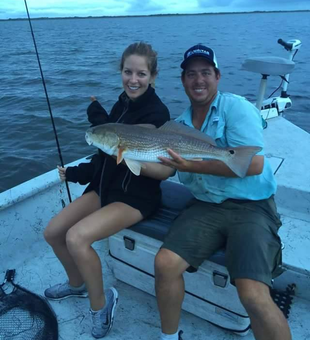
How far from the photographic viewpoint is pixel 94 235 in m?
2.45

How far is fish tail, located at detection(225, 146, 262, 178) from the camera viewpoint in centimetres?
221

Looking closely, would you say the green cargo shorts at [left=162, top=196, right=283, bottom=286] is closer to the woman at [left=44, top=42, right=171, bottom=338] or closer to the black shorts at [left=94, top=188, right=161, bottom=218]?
the black shorts at [left=94, top=188, right=161, bottom=218]

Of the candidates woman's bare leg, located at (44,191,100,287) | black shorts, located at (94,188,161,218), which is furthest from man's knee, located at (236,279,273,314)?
woman's bare leg, located at (44,191,100,287)

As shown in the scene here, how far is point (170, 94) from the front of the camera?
12.4 m

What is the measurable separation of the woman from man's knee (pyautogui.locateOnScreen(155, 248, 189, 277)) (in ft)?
1.44

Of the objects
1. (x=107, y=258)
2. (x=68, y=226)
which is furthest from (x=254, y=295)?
(x=107, y=258)

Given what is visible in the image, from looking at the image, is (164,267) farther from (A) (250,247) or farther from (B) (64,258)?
(B) (64,258)

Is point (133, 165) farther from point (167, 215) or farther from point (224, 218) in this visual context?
point (224, 218)

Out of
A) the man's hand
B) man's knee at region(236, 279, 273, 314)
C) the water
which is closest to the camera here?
man's knee at region(236, 279, 273, 314)

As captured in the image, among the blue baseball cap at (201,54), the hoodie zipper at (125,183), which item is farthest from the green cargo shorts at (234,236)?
the blue baseball cap at (201,54)

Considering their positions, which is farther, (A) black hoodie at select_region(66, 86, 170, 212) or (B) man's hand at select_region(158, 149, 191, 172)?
(A) black hoodie at select_region(66, 86, 170, 212)

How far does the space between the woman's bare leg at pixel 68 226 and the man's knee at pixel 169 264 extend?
0.86 meters

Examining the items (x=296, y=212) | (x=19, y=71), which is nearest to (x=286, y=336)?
(x=296, y=212)

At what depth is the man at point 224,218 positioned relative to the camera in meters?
2.02
